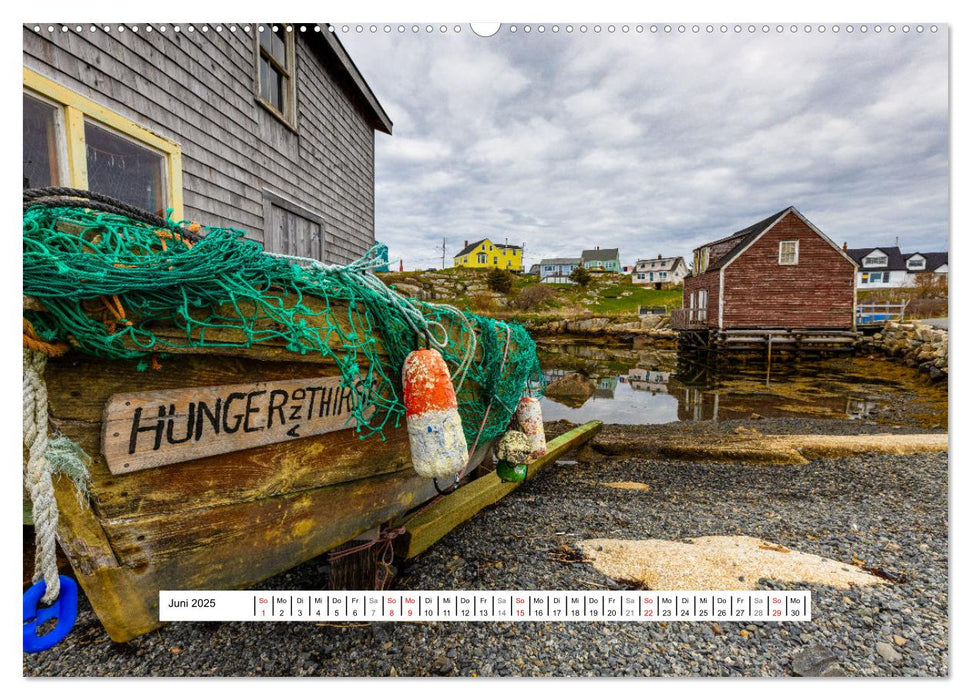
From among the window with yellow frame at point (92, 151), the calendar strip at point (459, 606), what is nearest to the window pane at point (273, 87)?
the window with yellow frame at point (92, 151)

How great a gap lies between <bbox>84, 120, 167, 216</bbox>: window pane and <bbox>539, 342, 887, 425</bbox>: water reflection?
7.68 m

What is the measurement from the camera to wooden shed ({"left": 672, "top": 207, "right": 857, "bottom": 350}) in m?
17.8

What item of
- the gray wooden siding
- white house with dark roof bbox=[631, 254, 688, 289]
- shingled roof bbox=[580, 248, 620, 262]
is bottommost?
the gray wooden siding

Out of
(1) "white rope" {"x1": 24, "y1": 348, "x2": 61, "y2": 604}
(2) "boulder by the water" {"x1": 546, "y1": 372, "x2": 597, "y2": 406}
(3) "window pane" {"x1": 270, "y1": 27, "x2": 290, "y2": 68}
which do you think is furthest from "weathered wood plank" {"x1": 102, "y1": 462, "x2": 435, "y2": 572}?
(2) "boulder by the water" {"x1": 546, "y1": 372, "x2": 597, "y2": 406}

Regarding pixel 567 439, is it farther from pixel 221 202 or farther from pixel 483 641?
pixel 221 202

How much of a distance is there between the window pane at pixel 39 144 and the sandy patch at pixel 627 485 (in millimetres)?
5126

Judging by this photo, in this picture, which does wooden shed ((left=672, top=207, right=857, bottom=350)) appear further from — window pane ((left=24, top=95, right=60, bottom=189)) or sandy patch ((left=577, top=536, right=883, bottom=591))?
window pane ((left=24, top=95, right=60, bottom=189))

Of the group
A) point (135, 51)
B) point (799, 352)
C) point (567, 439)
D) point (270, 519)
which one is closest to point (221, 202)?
point (135, 51)

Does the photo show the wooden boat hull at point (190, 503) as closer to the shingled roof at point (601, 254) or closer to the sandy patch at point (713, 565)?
the sandy patch at point (713, 565)

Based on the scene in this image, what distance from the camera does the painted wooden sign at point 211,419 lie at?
1315 mm

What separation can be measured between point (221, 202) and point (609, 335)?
25747mm

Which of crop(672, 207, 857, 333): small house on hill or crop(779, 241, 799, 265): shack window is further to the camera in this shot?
crop(779, 241, 799, 265): shack window

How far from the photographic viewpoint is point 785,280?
18.3m

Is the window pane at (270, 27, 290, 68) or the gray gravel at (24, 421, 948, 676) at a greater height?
the window pane at (270, 27, 290, 68)
